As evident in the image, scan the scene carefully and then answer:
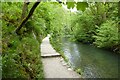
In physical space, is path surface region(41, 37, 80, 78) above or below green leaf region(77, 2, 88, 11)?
below

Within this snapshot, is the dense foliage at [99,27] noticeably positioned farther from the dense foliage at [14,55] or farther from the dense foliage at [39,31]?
the dense foliage at [14,55]

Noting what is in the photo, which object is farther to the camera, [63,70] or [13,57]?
[63,70]

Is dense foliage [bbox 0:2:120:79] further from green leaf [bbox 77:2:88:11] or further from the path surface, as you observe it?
the path surface

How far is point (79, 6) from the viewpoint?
1.30 meters

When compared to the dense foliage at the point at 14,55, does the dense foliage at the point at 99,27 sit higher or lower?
lower

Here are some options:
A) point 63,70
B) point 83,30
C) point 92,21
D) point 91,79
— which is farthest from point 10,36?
point 83,30

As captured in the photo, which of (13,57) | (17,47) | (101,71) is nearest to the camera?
(13,57)

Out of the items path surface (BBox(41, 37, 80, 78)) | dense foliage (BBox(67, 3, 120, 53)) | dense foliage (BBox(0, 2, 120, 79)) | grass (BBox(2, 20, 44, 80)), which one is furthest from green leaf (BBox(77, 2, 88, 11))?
dense foliage (BBox(67, 3, 120, 53))

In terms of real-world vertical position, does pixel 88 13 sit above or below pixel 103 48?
above

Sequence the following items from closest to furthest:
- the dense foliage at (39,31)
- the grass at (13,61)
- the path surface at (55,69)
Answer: the grass at (13,61) < the dense foliage at (39,31) < the path surface at (55,69)

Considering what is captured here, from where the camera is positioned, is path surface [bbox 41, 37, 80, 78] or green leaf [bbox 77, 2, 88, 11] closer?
green leaf [bbox 77, 2, 88, 11]

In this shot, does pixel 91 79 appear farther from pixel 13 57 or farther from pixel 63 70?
pixel 13 57

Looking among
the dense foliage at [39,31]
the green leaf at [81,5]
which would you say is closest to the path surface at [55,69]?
the dense foliage at [39,31]

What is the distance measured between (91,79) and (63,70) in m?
1.83
